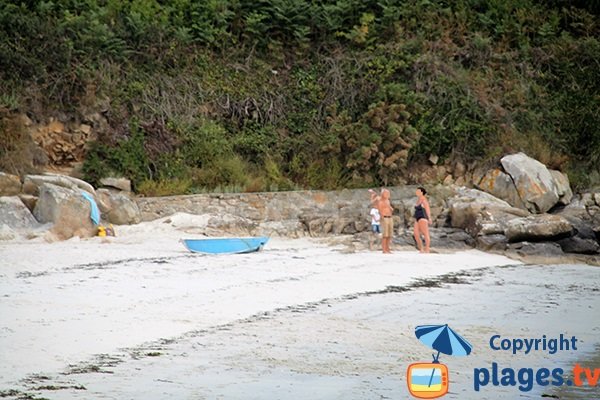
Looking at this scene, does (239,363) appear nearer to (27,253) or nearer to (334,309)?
(334,309)

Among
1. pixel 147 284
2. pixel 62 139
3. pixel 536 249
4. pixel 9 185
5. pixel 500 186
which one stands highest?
pixel 62 139

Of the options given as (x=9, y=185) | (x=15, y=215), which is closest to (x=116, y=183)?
(x=9, y=185)

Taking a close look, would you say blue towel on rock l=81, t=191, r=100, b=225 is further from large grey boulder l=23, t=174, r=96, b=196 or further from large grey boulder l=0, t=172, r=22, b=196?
large grey boulder l=0, t=172, r=22, b=196

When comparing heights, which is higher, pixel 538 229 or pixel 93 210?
pixel 93 210

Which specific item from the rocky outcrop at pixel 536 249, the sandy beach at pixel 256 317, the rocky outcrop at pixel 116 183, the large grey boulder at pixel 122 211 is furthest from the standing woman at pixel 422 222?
the rocky outcrop at pixel 116 183

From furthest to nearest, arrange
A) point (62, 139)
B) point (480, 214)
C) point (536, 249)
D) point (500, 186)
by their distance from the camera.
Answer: point (500, 186) → point (62, 139) → point (480, 214) → point (536, 249)

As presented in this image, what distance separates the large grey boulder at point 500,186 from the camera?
2169 cm

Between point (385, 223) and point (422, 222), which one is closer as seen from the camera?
point (385, 223)

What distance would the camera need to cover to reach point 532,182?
71.2 ft

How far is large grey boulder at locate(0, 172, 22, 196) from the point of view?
59.3 ft

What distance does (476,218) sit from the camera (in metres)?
19.3

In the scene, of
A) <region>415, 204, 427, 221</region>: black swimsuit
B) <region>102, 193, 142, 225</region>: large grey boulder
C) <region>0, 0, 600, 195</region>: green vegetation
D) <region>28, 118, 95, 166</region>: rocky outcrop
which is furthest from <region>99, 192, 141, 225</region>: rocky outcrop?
<region>415, 204, 427, 221</region>: black swimsuit

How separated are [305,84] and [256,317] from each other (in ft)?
47.0

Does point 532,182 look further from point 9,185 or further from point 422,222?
point 9,185
